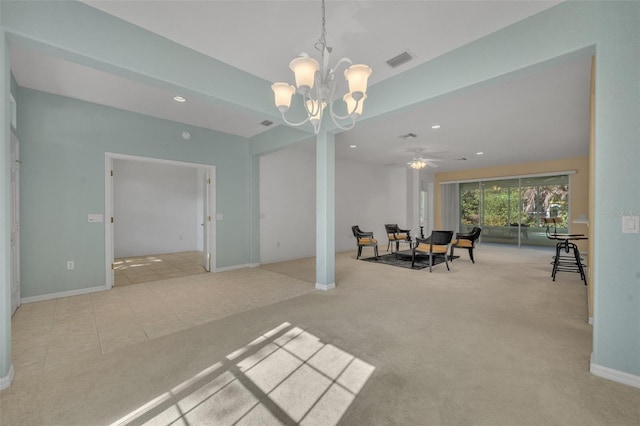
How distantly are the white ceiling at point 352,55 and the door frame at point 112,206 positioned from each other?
0.79 meters

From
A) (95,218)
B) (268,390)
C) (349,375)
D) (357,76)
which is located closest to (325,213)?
(357,76)

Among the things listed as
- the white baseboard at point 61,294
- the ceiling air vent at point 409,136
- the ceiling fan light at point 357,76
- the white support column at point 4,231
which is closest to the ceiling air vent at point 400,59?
the ceiling fan light at point 357,76

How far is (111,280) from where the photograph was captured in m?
4.20

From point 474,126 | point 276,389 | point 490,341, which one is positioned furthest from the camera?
point 474,126

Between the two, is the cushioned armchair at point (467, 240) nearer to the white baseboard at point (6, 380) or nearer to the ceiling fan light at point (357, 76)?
the ceiling fan light at point (357, 76)

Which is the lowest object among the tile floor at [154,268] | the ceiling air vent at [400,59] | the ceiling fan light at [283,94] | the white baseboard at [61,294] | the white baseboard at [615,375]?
the tile floor at [154,268]

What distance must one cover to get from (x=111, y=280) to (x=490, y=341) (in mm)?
5164

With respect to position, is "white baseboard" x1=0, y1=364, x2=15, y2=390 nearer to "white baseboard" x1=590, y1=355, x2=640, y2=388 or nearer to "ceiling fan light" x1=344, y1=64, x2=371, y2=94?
"ceiling fan light" x1=344, y1=64, x2=371, y2=94

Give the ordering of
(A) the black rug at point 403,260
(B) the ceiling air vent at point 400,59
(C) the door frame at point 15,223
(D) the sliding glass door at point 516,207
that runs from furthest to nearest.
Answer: (D) the sliding glass door at point 516,207
(A) the black rug at point 403,260
(C) the door frame at point 15,223
(B) the ceiling air vent at point 400,59

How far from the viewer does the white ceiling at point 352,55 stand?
217cm

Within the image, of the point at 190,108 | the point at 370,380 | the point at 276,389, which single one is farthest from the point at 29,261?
the point at 370,380

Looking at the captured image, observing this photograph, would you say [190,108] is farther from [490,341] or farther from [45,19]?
[490,341]

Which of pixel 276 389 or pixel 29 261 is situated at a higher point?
pixel 29 261

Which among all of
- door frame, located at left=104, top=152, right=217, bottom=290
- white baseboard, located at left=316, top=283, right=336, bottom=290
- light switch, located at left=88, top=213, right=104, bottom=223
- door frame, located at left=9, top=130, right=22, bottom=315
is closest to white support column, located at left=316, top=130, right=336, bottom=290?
white baseboard, located at left=316, top=283, right=336, bottom=290
